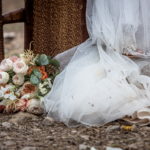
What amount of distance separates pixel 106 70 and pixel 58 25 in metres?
1.01

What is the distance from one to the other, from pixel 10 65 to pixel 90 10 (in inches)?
35.9

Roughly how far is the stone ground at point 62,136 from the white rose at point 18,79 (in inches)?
19.4

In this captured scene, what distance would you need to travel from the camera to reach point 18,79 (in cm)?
439

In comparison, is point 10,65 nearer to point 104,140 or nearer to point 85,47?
point 85,47

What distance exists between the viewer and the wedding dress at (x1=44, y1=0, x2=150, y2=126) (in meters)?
3.78

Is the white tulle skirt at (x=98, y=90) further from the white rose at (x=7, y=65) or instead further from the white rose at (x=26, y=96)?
the white rose at (x=7, y=65)

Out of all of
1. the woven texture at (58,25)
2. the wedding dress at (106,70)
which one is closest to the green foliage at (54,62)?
the wedding dress at (106,70)

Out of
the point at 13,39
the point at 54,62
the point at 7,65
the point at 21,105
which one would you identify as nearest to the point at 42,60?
the point at 54,62

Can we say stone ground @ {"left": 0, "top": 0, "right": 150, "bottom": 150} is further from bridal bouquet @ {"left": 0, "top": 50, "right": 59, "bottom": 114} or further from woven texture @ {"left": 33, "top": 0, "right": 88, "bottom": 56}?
woven texture @ {"left": 33, "top": 0, "right": 88, "bottom": 56}

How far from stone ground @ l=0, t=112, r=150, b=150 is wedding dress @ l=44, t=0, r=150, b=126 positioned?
0.14m

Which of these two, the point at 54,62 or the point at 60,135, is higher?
the point at 54,62

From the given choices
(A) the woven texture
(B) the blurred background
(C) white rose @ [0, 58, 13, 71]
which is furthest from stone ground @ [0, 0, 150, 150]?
(B) the blurred background

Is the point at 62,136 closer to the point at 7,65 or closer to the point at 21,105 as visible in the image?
the point at 21,105

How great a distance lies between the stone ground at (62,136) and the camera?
3.15 meters
